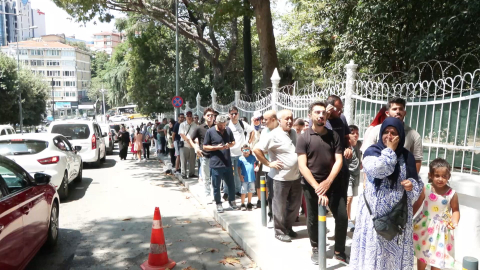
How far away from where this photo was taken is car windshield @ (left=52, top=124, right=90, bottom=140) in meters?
13.7

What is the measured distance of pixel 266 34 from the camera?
1262 cm

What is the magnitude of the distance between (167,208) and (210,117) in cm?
210

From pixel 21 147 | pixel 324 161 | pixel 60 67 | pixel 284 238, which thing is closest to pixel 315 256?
pixel 284 238

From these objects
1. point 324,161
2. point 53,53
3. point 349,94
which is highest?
point 53,53

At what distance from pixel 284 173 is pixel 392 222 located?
2.07 metres

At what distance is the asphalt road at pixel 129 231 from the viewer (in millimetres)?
4971

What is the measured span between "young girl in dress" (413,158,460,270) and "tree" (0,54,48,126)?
3371cm

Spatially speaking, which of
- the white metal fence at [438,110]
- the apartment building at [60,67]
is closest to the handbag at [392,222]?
the white metal fence at [438,110]

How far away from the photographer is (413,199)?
11.0 ft

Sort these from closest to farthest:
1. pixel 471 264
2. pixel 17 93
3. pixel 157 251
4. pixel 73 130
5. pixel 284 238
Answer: pixel 471 264 → pixel 157 251 → pixel 284 238 → pixel 73 130 → pixel 17 93

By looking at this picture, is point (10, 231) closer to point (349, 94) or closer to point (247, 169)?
point (247, 169)

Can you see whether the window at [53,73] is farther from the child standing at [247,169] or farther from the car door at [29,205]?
the car door at [29,205]

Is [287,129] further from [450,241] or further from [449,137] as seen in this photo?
[450,241]

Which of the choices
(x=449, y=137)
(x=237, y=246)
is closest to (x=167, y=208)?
(x=237, y=246)
